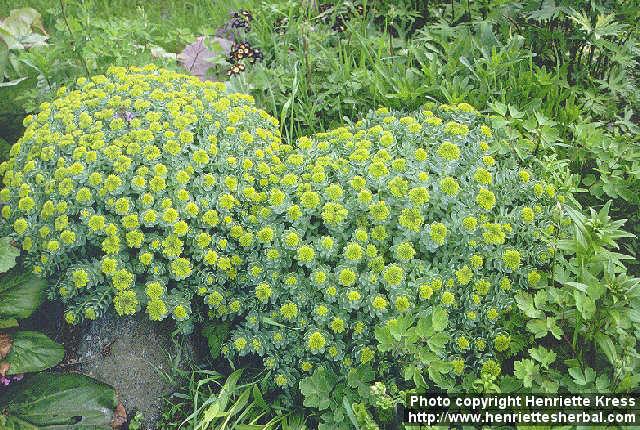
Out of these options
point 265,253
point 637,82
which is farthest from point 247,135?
point 637,82

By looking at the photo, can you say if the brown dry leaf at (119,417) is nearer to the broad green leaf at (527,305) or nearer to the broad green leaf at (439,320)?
the broad green leaf at (439,320)

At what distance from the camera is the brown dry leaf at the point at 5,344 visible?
272 cm

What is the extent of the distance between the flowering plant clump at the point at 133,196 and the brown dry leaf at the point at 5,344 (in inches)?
10.7

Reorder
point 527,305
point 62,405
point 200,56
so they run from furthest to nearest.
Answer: point 200,56, point 62,405, point 527,305

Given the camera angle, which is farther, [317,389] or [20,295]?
[20,295]

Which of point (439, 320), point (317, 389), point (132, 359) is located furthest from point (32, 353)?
point (439, 320)

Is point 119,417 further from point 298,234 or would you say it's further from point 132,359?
point 298,234

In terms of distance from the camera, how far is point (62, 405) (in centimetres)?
267

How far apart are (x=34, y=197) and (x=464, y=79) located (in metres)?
2.24

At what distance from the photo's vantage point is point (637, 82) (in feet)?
11.8

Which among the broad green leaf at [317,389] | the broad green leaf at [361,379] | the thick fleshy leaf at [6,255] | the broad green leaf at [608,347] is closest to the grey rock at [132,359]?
the thick fleshy leaf at [6,255]

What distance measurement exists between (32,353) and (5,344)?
0.13 meters

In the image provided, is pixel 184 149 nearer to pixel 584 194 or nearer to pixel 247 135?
pixel 247 135

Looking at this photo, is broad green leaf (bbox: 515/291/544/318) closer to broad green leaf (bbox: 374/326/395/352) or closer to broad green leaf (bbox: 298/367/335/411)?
broad green leaf (bbox: 374/326/395/352)
